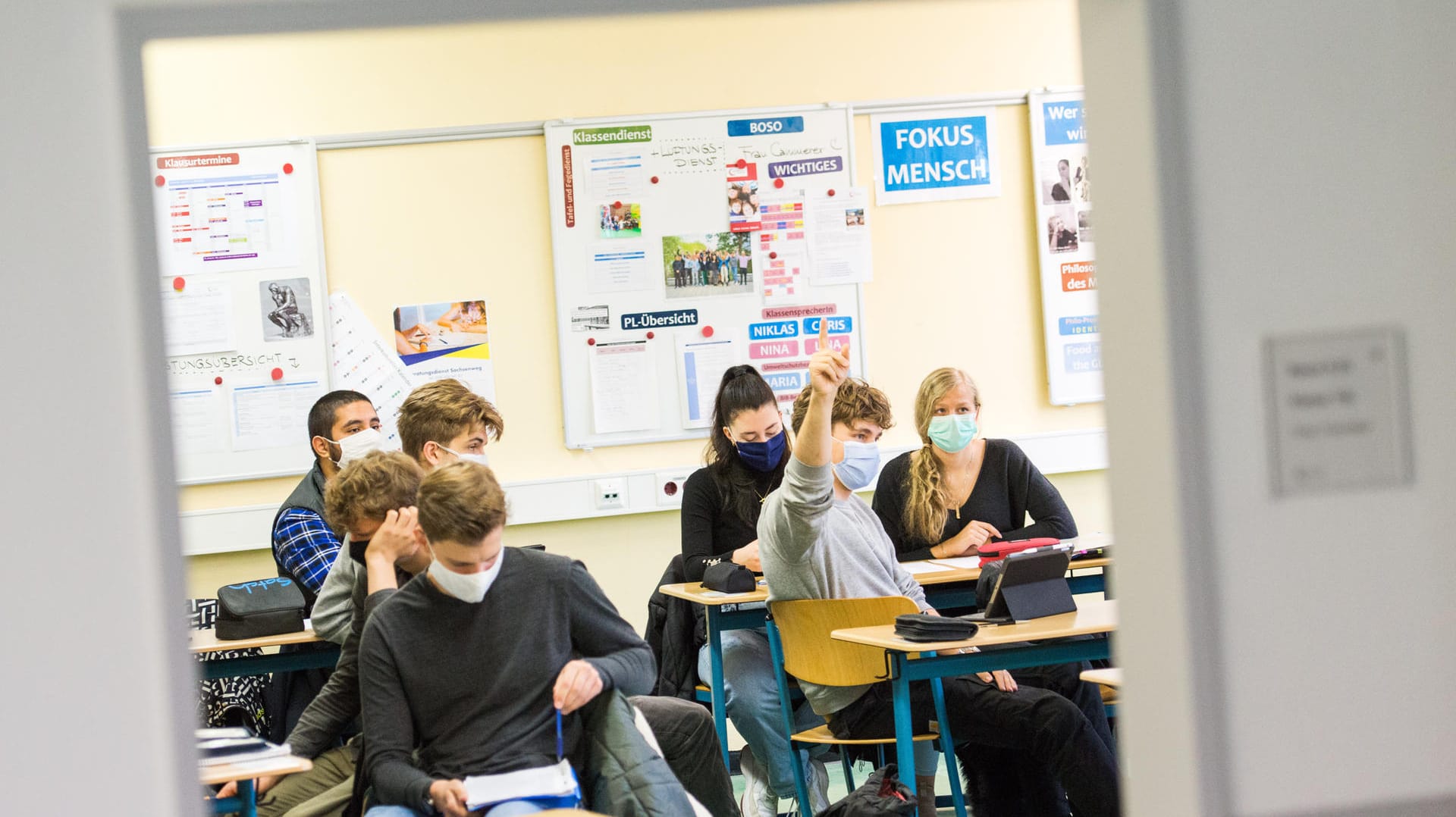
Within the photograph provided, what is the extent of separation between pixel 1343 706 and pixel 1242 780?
151 mm

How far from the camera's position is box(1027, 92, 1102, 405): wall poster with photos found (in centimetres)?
520

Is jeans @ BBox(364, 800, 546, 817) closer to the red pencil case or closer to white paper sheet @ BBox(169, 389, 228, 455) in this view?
the red pencil case

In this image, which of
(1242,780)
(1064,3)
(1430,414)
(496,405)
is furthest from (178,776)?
(1064,3)

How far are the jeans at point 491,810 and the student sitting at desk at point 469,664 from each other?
0.01m

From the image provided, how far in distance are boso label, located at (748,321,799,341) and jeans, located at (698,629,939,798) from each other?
1479mm

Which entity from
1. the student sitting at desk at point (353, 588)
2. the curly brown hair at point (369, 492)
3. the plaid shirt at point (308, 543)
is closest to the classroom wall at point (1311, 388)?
the student sitting at desk at point (353, 588)

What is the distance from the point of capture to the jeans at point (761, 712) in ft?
12.5

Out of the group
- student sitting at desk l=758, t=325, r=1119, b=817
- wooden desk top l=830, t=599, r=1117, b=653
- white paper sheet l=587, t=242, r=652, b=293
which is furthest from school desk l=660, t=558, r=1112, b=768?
white paper sheet l=587, t=242, r=652, b=293

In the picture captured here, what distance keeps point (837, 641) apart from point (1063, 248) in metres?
2.61

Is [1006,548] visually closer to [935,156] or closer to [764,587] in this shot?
[764,587]

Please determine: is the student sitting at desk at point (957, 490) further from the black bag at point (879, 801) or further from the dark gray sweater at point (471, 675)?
the dark gray sweater at point (471, 675)

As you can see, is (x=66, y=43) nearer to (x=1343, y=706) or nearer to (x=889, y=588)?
(x=1343, y=706)

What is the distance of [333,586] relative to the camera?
3256 mm

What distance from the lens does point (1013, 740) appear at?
320 centimetres
